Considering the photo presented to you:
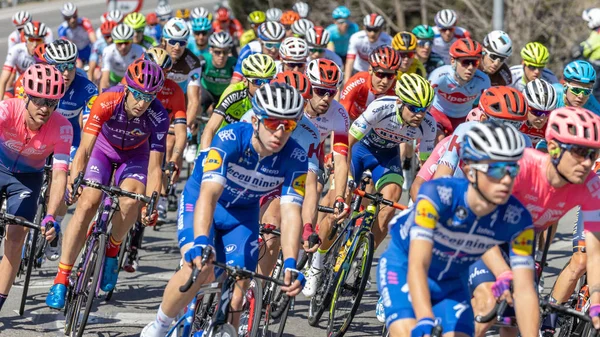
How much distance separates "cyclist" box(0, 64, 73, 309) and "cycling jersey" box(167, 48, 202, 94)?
532 centimetres

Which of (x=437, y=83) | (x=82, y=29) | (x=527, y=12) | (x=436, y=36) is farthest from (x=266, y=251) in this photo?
(x=527, y=12)

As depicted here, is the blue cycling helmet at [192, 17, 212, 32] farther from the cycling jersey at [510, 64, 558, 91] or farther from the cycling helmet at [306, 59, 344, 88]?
the cycling helmet at [306, 59, 344, 88]

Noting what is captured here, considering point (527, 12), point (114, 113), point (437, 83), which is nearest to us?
point (114, 113)

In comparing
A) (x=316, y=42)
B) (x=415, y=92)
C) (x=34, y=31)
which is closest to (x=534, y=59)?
(x=316, y=42)

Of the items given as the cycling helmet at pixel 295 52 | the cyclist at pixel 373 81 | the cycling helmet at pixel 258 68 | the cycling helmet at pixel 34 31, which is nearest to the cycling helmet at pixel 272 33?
the cycling helmet at pixel 34 31

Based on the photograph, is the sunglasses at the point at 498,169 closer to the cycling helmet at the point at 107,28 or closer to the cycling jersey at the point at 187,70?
→ the cycling jersey at the point at 187,70

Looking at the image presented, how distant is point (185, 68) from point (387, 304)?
8706 millimetres

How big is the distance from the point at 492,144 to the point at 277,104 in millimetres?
1567

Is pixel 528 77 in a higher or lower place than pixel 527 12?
lower

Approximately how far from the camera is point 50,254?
1059 centimetres

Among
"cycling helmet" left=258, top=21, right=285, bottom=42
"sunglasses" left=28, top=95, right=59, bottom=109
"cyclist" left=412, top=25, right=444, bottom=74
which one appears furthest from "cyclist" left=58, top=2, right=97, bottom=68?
"sunglasses" left=28, top=95, right=59, bottom=109

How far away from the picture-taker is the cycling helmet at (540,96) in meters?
9.68

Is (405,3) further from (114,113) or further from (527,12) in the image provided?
(114,113)

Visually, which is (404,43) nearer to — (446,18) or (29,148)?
(446,18)
